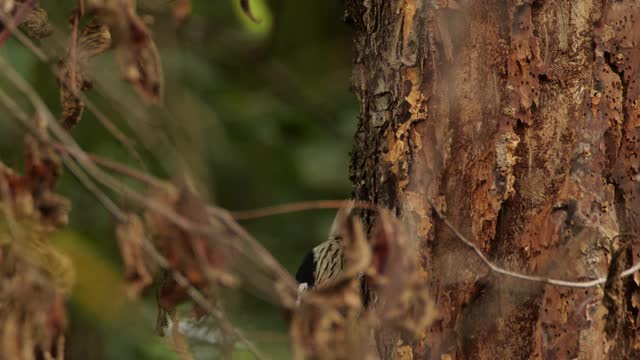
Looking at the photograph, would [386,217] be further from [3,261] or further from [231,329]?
[3,261]

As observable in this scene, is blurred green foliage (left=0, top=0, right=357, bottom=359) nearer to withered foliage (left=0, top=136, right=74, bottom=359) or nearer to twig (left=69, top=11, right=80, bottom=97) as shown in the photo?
twig (left=69, top=11, right=80, bottom=97)

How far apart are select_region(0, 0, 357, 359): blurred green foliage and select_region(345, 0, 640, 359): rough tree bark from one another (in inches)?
53.8

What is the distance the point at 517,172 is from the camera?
199 centimetres

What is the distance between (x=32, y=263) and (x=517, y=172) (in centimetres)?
86

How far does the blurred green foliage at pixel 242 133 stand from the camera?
3.51 metres

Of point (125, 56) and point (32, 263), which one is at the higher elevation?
point (125, 56)

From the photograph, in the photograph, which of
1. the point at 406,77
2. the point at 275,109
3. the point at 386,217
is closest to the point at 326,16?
the point at 275,109

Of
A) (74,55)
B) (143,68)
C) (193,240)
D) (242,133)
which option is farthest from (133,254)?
(242,133)

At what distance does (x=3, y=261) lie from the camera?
1532 mm

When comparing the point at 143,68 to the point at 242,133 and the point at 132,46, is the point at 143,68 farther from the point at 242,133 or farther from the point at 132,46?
the point at 242,133

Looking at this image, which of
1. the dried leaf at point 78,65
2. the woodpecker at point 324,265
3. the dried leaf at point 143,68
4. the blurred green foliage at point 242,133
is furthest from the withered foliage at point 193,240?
the blurred green foliage at point 242,133

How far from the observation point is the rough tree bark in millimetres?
1985

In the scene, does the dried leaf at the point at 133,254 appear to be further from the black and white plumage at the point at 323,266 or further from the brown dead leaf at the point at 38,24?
the black and white plumage at the point at 323,266

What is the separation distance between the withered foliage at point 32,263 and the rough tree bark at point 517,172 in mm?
688
